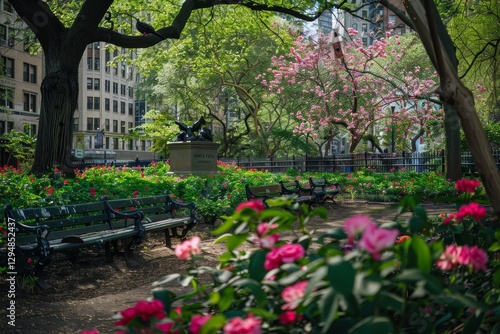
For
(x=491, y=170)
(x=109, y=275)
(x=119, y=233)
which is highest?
(x=491, y=170)

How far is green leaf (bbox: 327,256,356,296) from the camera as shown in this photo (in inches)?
62.6

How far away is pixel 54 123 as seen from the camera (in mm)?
14977

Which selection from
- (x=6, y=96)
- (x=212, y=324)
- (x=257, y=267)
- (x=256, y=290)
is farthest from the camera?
(x=6, y=96)

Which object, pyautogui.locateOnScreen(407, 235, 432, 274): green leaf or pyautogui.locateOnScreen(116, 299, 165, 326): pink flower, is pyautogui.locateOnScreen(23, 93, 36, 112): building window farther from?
pyautogui.locateOnScreen(407, 235, 432, 274): green leaf

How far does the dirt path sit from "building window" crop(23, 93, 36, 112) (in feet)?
160

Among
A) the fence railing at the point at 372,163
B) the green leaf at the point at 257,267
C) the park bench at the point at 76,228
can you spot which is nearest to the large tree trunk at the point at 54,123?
the park bench at the point at 76,228

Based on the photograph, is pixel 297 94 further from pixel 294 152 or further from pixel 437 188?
pixel 437 188

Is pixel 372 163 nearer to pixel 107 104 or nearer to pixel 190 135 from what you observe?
pixel 190 135

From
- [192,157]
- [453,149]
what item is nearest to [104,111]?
[192,157]

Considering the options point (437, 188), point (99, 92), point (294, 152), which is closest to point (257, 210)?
point (437, 188)

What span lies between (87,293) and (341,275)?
5184mm

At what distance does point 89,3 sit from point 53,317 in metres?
11.6

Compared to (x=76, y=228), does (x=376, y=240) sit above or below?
above

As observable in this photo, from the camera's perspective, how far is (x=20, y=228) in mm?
6266
